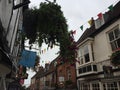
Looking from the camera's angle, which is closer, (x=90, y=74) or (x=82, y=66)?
(x=90, y=74)

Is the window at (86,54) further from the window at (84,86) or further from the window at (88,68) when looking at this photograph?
the window at (84,86)

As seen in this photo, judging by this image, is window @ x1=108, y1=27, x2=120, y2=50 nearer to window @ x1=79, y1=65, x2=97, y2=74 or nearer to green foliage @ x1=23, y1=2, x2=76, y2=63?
window @ x1=79, y1=65, x2=97, y2=74

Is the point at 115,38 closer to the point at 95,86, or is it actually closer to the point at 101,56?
the point at 101,56

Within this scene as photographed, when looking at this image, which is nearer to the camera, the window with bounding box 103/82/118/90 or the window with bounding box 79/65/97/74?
the window with bounding box 103/82/118/90

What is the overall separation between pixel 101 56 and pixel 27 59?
7309 millimetres

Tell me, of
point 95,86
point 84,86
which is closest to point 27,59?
point 95,86

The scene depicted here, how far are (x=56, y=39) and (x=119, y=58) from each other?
4.72m

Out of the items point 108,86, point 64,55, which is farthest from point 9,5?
point 108,86

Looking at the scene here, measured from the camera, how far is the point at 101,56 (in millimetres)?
12375

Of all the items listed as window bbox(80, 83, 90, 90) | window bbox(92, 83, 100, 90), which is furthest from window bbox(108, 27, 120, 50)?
window bbox(80, 83, 90, 90)

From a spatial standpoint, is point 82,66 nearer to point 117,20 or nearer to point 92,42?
point 92,42

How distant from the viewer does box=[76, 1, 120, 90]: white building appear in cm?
1090

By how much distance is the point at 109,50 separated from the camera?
11438 millimetres

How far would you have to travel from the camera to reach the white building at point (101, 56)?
1090cm
